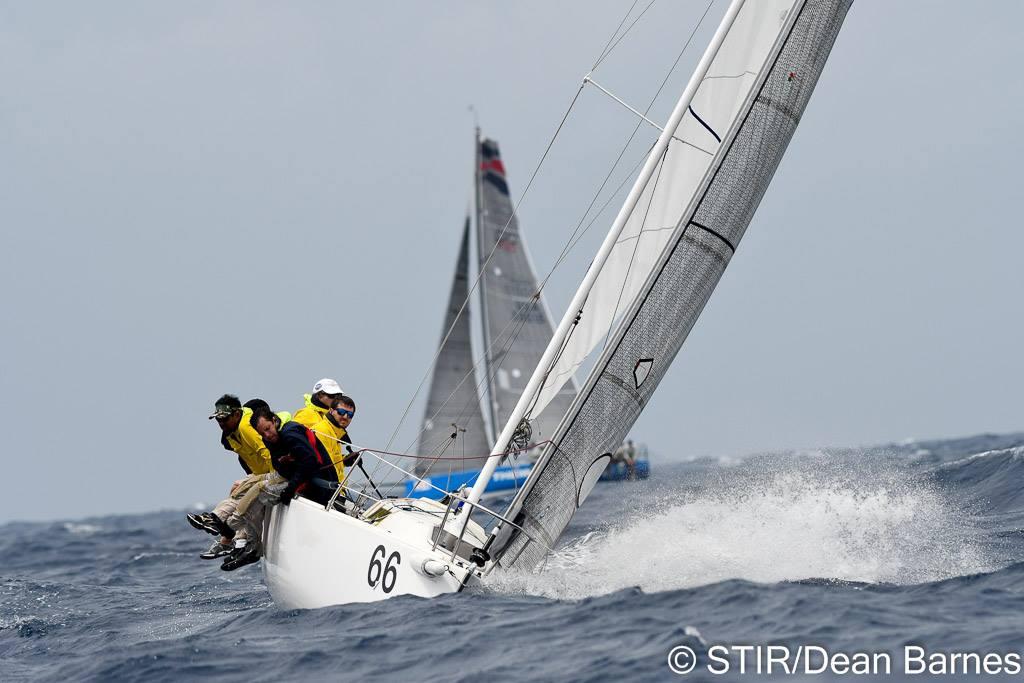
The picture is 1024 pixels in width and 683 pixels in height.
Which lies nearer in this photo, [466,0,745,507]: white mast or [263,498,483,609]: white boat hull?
[263,498,483,609]: white boat hull

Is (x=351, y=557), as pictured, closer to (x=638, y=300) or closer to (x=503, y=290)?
(x=638, y=300)

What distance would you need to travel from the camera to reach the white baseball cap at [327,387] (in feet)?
31.3

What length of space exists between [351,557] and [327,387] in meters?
1.54

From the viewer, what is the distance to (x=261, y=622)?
28.5 feet

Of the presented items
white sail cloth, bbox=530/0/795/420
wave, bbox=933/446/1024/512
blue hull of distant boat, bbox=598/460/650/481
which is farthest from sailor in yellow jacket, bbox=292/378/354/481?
blue hull of distant boat, bbox=598/460/650/481

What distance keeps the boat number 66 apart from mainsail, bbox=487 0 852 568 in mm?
688

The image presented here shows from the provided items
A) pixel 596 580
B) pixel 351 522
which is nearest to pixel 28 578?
pixel 351 522

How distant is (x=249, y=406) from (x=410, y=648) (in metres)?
3.15

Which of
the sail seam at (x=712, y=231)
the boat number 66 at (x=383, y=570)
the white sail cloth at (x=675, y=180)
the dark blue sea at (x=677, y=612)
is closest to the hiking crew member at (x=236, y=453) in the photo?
the dark blue sea at (x=677, y=612)

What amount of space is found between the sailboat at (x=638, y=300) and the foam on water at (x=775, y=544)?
54 cm

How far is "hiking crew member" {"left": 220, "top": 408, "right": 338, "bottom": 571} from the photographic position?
9.02 meters

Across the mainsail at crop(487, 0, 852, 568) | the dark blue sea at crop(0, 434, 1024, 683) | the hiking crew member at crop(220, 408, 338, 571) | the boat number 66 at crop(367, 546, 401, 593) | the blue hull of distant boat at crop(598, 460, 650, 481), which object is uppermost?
the mainsail at crop(487, 0, 852, 568)

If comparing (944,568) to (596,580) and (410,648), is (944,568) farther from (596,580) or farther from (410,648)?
(410,648)

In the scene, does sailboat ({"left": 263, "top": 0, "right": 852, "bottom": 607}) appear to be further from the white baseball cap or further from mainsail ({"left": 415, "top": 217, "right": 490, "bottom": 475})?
mainsail ({"left": 415, "top": 217, "right": 490, "bottom": 475})
